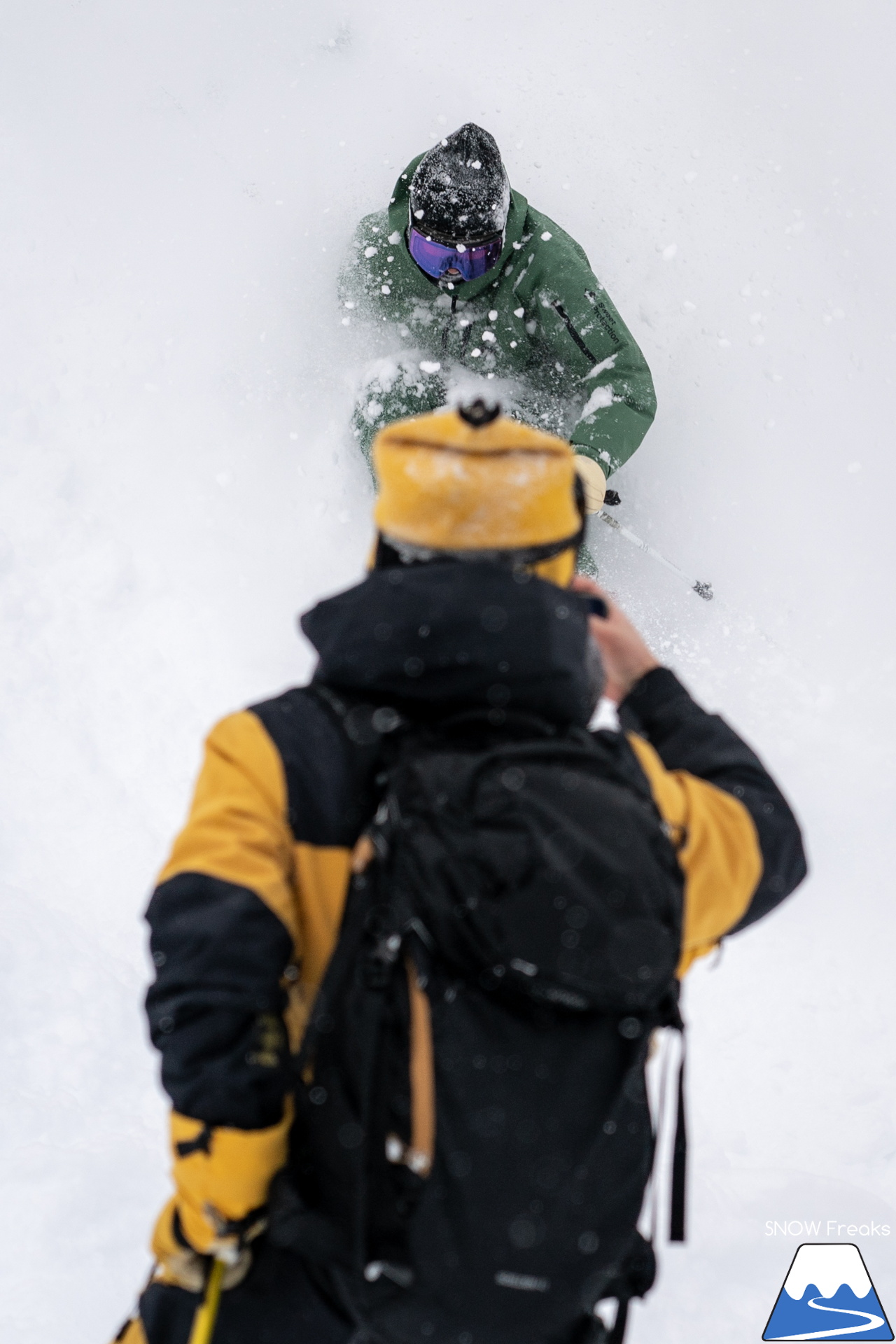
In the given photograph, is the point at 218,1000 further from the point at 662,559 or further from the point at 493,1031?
the point at 662,559

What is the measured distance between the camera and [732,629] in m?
3.38

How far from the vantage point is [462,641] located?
1.01 m

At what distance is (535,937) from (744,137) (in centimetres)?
429

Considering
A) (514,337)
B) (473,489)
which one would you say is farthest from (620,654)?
(514,337)

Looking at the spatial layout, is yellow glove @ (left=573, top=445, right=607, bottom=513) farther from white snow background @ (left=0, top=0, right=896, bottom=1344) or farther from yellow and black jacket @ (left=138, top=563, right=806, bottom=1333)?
yellow and black jacket @ (left=138, top=563, right=806, bottom=1333)

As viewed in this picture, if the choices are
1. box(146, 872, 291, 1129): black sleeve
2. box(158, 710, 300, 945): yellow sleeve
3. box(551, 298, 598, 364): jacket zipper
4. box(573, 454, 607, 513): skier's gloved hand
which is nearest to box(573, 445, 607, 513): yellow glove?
box(573, 454, 607, 513): skier's gloved hand

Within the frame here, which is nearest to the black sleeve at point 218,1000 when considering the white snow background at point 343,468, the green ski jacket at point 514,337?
the white snow background at point 343,468

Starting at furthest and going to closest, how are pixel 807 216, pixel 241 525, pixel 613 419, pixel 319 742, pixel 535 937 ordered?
pixel 807 216 < pixel 241 525 < pixel 613 419 < pixel 319 742 < pixel 535 937

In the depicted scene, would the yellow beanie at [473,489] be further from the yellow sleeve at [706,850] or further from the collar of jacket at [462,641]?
the yellow sleeve at [706,850]

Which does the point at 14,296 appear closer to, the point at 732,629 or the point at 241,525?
the point at 241,525

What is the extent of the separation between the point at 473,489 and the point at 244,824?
1.58 ft

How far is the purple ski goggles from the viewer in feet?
9.00

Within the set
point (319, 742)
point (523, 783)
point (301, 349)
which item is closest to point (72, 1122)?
point (319, 742)

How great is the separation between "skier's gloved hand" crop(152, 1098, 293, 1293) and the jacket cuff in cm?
71
